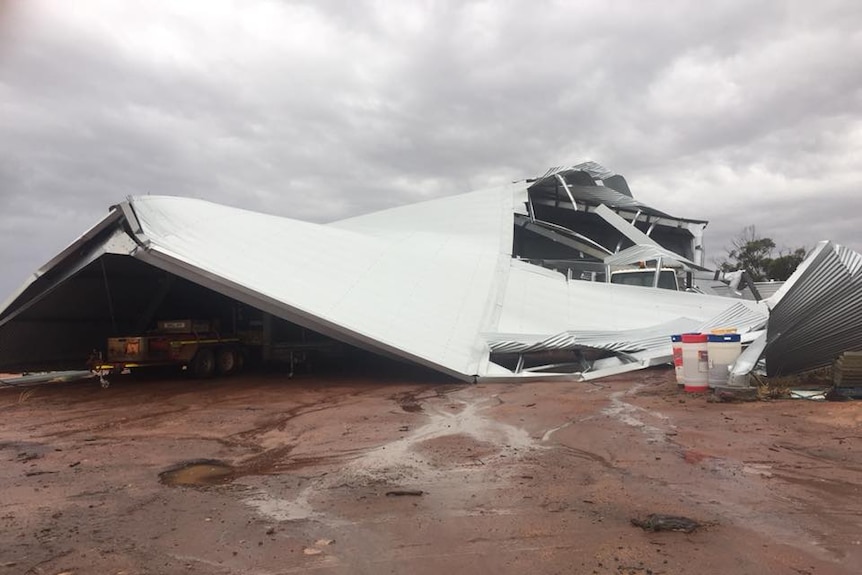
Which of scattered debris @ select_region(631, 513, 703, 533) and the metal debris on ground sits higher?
the metal debris on ground

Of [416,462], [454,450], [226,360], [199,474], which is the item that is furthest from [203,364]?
[416,462]

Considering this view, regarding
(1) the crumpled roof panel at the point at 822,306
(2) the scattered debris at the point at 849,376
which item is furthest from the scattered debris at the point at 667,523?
(1) the crumpled roof panel at the point at 822,306

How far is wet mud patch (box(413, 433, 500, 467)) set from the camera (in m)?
5.55

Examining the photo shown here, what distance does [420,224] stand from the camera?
2006cm

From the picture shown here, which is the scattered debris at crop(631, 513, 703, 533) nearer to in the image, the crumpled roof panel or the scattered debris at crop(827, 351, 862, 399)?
the scattered debris at crop(827, 351, 862, 399)

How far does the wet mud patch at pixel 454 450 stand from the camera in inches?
218

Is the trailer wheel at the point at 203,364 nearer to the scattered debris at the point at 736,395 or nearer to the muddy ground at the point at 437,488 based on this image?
the muddy ground at the point at 437,488

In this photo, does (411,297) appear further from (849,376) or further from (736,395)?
(849,376)

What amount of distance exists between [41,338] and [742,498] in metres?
14.0

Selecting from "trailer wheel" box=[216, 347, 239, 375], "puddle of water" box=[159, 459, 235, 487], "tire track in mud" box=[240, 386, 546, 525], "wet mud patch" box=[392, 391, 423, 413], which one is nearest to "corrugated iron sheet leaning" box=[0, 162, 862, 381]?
"wet mud patch" box=[392, 391, 423, 413]

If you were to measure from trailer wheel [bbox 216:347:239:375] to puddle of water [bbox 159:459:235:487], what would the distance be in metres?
8.04

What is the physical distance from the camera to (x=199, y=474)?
5320 mm

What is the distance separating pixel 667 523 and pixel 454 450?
2635mm

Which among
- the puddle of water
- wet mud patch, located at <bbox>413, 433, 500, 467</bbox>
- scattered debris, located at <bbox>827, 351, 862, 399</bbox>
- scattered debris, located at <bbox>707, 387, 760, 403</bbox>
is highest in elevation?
scattered debris, located at <bbox>827, 351, 862, 399</bbox>
